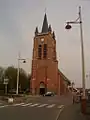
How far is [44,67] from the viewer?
94.7 metres

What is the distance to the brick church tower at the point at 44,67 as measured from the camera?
9288cm

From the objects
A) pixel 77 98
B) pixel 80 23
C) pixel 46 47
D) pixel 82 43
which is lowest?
pixel 77 98

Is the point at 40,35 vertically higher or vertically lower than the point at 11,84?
higher

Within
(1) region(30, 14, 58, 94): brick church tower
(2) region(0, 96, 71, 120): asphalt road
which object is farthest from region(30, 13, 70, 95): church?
(2) region(0, 96, 71, 120): asphalt road

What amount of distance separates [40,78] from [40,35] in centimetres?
1751

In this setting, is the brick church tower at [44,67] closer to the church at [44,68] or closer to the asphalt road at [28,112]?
the church at [44,68]

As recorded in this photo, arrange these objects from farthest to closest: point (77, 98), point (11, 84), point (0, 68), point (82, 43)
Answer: point (0, 68)
point (11, 84)
point (77, 98)
point (82, 43)

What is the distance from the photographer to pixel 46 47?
312ft

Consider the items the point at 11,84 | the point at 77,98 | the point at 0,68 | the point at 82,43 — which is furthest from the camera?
the point at 0,68

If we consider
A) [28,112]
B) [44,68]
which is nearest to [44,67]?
[44,68]

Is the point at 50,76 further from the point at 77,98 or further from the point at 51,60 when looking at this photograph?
the point at 77,98

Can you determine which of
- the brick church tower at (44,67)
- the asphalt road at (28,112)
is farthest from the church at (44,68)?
the asphalt road at (28,112)

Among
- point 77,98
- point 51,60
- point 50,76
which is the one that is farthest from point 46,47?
point 77,98

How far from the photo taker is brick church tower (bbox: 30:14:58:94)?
3656 inches
